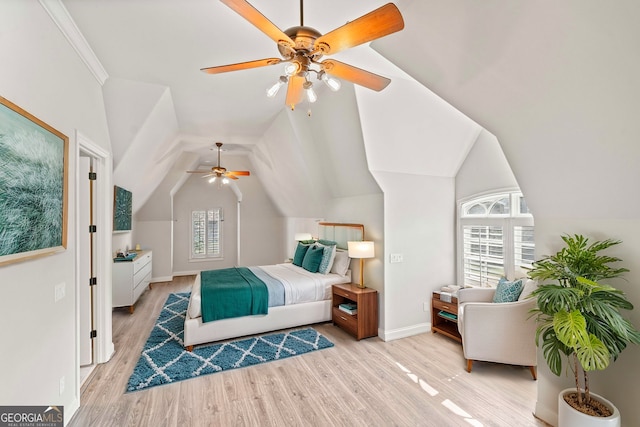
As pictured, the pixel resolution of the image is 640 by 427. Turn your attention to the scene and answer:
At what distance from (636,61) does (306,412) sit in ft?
10.0

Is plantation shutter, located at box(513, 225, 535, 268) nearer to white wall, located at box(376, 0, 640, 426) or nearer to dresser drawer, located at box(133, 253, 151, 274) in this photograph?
white wall, located at box(376, 0, 640, 426)

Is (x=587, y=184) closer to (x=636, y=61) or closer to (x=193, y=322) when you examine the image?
(x=636, y=61)

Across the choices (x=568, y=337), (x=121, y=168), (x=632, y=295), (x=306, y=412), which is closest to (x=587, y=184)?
(x=632, y=295)

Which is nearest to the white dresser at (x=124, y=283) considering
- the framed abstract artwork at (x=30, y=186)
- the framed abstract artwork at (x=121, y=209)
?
the framed abstract artwork at (x=121, y=209)

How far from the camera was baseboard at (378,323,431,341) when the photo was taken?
149 inches

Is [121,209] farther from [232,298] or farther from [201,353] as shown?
[201,353]

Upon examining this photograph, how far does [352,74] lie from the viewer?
1.99 meters

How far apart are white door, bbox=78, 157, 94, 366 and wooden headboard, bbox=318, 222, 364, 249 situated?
10.7 feet

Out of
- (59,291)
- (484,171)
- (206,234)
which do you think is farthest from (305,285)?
→ (206,234)

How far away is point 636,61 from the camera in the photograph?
1425mm

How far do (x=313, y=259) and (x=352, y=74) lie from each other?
10.9 feet

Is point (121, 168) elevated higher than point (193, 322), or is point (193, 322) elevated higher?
point (121, 168)

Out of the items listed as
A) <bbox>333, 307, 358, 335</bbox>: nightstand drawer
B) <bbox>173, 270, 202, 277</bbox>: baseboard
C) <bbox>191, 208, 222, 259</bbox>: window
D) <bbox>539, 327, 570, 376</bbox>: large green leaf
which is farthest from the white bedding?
<bbox>191, 208, 222, 259</bbox>: window

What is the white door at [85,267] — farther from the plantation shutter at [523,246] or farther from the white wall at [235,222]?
the plantation shutter at [523,246]
